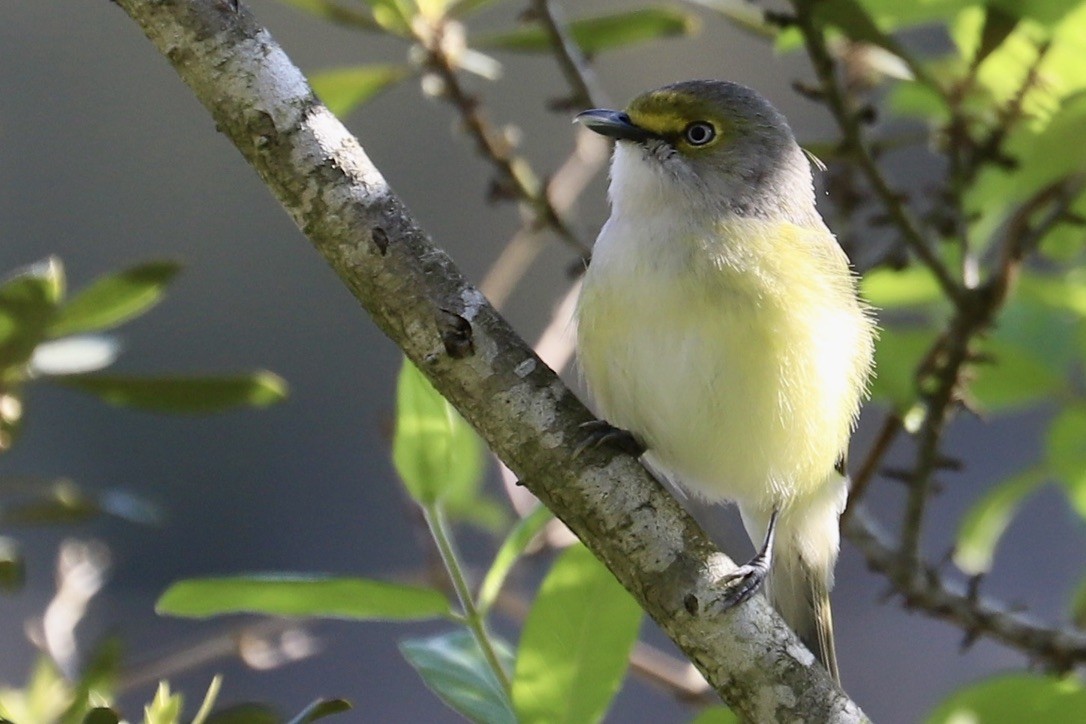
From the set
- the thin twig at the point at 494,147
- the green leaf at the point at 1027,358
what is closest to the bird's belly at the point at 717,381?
the thin twig at the point at 494,147

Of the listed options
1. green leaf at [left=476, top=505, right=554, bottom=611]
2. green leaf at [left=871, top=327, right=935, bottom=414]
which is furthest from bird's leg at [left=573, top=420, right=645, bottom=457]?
green leaf at [left=871, top=327, right=935, bottom=414]

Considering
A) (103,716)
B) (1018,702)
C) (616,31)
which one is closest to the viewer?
(103,716)

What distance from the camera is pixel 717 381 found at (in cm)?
214

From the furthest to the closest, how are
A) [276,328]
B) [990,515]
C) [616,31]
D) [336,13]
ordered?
[276,328], [990,515], [616,31], [336,13]

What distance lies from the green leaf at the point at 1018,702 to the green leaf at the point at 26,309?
1.45 meters

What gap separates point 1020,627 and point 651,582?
0.88 meters

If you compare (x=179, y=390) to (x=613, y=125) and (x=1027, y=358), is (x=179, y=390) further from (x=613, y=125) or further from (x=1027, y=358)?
(x=1027, y=358)


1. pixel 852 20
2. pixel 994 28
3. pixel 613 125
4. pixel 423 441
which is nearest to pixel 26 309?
pixel 423 441

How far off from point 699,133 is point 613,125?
0.93 ft

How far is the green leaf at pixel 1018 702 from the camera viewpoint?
1659 millimetres

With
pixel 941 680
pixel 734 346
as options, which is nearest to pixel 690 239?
pixel 734 346

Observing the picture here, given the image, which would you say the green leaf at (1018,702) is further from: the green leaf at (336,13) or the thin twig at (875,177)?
the green leaf at (336,13)

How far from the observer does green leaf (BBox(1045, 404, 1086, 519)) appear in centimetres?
225

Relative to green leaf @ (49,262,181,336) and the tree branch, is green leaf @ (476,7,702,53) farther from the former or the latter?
the tree branch
